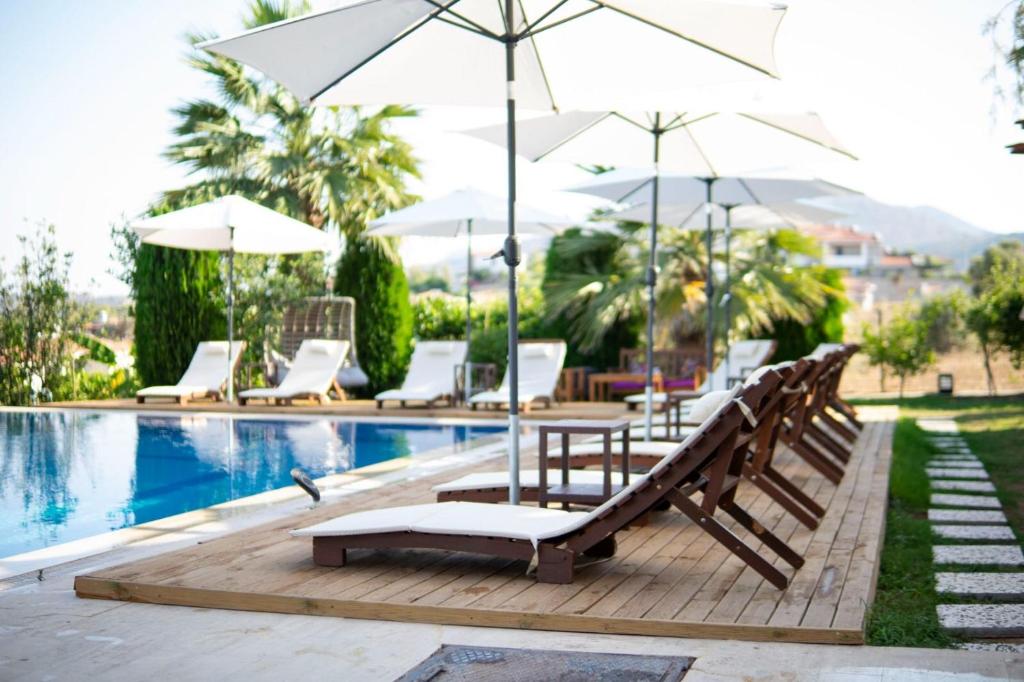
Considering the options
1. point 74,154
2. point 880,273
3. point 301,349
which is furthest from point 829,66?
point 301,349

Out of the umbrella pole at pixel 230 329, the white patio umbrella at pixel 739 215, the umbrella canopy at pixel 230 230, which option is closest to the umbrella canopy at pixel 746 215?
the white patio umbrella at pixel 739 215

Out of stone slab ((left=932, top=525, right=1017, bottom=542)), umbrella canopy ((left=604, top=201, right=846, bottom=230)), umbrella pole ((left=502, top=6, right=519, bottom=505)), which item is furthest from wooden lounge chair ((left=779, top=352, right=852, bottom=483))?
umbrella canopy ((left=604, top=201, right=846, bottom=230))

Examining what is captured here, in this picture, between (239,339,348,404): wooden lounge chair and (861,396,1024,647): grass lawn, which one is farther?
(239,339,348,404): wooden lounge chair

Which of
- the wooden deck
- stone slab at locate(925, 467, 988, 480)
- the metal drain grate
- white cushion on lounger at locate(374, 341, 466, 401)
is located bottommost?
stone slab at locate(925, 467, 988, 480)

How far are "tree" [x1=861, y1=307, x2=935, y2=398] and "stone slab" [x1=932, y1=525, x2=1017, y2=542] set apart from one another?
11447 mm

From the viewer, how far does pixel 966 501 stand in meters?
6.74

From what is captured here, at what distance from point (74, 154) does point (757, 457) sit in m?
20.4

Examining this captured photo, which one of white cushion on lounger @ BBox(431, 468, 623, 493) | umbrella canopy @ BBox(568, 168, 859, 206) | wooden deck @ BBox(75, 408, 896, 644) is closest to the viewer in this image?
wooden deck @ BBox(75, 408, 896, 644)

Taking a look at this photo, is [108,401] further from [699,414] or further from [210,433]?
[699,414]

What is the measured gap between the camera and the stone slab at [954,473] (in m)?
7.94

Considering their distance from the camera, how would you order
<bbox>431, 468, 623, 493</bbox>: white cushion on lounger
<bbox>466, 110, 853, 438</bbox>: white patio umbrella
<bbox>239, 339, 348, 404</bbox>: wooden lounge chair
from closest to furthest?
<bbox>431, 468, 623, 493</bbox>: white cushion on lounger
<bbox>466, 110, 853, 438</bbox>: white patio umbrella
<bbox>239, 339, 348, 404</bbox>: wooden lounge chair

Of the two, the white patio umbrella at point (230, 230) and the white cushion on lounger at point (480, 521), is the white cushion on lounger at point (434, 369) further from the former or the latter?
the white cushion on lounger at point (480, 521)

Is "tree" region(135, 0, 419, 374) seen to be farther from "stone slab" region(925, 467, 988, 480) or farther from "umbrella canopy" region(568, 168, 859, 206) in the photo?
"stone slab" region(925, 467, 988, 480)

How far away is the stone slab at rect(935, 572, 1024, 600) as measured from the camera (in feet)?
14.0
